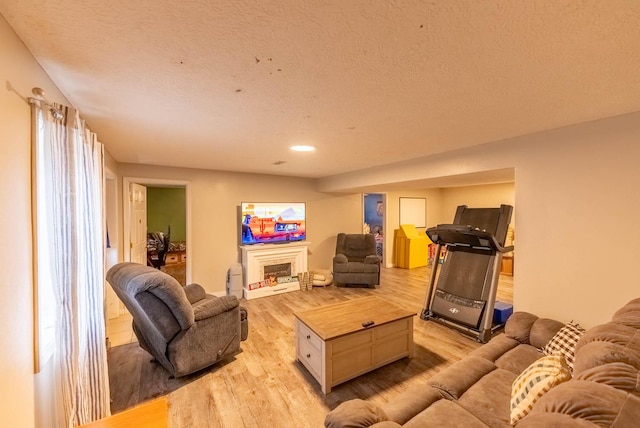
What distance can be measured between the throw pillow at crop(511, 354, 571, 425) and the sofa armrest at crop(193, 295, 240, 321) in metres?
2.20

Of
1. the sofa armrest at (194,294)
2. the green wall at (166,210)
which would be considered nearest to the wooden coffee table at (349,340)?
the sofa armrest at (194,294)

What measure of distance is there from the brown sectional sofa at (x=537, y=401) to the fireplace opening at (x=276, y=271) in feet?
11.3

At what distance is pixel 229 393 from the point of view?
211 cm

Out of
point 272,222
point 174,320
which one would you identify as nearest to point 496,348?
point 174,320

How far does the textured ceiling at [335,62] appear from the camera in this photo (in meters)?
0.88

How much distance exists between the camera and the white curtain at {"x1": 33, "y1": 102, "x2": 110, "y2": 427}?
1.24 m

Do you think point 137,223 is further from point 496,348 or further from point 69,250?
point 496,348

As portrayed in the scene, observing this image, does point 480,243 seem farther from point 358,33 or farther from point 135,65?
point 135,65

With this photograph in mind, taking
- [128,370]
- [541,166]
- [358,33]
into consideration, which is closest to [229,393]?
[128,370]

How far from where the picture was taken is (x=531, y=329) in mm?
2135

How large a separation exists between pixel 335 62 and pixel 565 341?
7.87 feet

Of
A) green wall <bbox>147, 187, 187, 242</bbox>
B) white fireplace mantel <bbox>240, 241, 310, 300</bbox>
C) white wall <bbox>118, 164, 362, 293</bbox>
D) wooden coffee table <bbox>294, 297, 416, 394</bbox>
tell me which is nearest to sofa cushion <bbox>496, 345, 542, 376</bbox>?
wooden coffee table <bbox>294, 297, 416, 394</bbox>

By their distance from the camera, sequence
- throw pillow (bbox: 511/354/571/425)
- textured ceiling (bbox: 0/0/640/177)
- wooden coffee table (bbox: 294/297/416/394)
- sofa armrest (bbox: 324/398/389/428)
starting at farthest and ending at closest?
wooden coffee table (bbox: 294/297/416/394)
throw pillow (bbox: 511/354/571/425)
sofa armrest (bbox: 324/398/389/428)
textured ceiling (bbox: 0/0/640/177)

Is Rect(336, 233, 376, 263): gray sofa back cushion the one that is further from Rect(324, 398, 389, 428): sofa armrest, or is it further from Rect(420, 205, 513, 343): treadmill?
Rect(324, 398, 389, 428): sofa armrest
